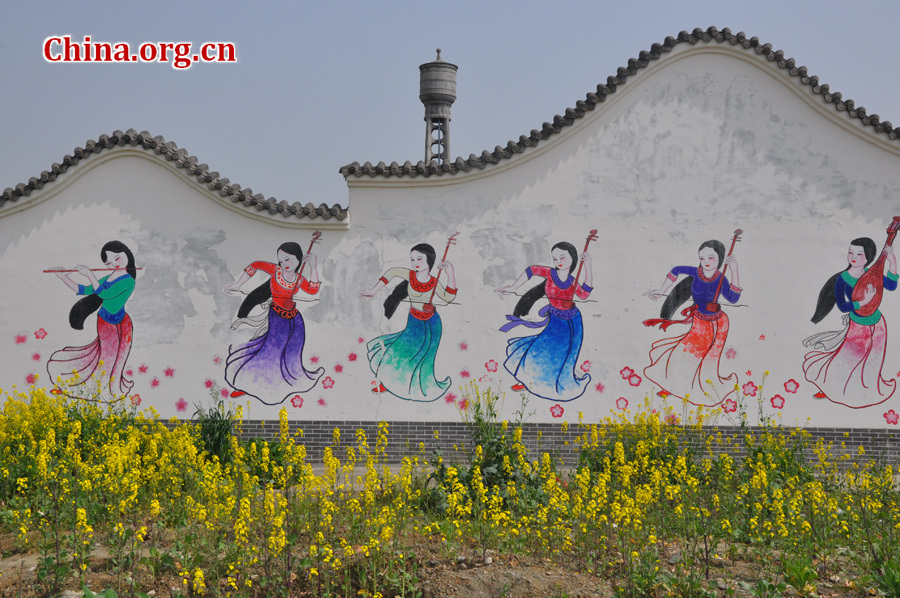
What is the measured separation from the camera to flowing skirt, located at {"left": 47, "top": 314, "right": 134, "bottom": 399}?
1177 cm

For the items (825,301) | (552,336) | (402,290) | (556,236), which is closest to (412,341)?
(402,290)

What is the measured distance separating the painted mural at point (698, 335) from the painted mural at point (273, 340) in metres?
4.29

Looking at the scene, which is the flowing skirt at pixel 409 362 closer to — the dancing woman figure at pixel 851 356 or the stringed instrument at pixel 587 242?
the stringed instrument at pixel 587 242

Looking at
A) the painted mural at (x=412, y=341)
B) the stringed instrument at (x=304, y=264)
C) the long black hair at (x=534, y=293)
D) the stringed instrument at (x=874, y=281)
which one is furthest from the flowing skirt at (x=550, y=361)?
the stringed instrument at (x=874, y=281)

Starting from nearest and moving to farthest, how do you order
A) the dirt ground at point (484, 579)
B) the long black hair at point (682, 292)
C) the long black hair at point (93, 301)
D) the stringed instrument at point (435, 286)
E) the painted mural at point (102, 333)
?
the dirt ground at point (484, 579)
the painted mural at point (102, 333)
the long black hair at point (93, 301)
the stringed instrument at point (435, 286)
the long black hair at point (682, 292)

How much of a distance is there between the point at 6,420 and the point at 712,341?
8.10m

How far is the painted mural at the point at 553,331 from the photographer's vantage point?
1190 cm

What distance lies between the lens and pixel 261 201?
1188 centimetres

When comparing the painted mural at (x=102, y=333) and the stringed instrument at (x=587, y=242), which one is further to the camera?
the stringed instrument at (x=587, y=242)

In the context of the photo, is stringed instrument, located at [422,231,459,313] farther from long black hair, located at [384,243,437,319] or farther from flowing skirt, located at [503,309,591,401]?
flowing skirt, located at [503,309,591,401]

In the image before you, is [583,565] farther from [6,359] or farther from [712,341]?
[6,359]

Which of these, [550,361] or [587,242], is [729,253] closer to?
[587,242]

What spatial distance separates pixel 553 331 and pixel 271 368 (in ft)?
11.5

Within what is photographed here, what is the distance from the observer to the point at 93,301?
39.0 feet
